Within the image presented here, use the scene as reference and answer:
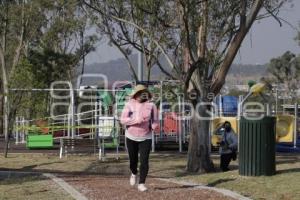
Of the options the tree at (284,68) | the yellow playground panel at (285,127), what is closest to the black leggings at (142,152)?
the yellow playground panel at (285,127)

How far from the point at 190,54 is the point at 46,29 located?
29993mm

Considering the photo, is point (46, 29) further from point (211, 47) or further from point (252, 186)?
point (252, 186)

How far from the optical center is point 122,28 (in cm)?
2589

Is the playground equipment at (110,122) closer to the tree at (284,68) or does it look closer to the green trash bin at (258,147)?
the green trash bin at (258,147)

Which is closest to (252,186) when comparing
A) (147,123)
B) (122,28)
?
(147,123)

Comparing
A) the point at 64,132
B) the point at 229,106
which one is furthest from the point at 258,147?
the point at 229,106

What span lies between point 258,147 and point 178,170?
13.4ft

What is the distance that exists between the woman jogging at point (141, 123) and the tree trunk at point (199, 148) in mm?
4892

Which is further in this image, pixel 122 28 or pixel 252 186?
pixel 122 28

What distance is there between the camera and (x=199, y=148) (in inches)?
609

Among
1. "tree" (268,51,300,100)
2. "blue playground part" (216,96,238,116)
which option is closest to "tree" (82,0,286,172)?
"blue playground part" (216,96,238,116)

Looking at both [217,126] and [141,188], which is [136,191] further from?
[217,126]

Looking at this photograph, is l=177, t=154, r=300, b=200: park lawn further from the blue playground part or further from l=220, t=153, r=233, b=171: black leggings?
the blue playground part

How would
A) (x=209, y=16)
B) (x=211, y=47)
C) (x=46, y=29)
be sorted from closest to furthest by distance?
(x=209, y=16) < (x=211, y=47) < (x=46, y=29)
